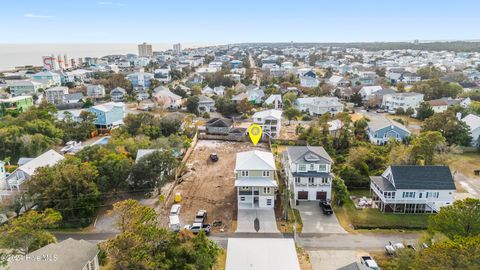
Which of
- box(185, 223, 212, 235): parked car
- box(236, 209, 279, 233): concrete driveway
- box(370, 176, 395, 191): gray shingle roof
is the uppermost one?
box(370, 176, 395, 191): gray shingle roof

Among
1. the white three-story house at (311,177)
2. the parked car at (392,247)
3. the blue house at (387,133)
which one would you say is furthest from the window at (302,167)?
the blue house at (387,133)

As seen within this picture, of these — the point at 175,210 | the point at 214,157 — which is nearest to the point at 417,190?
the point at 175,210

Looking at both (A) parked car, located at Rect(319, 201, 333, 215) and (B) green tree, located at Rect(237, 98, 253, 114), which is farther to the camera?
(B) green tree, located at Rect(237, 98, 253, 114)

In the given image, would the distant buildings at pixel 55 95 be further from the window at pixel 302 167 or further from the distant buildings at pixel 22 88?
the window at pixel 302 167

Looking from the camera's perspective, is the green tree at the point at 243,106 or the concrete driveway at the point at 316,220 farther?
the green tree at the point at 243,106

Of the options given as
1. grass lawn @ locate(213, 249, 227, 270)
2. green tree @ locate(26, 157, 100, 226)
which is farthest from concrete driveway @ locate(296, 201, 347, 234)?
green tree @ locate(26, 157, 100, 226)

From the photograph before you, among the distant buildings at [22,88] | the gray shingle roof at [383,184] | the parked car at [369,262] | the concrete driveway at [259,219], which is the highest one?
the distant buildings at [22,88]

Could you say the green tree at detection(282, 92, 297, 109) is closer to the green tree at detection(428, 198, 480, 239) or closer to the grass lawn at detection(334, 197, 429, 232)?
the grass lawn at detection(334, 197, 429, 232)
